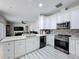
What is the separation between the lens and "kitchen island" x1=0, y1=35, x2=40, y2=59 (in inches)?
101

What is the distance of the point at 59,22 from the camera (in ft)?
14.5

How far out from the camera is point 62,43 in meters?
3.83

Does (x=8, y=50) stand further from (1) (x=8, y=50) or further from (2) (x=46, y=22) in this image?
(2) (x=46, y=22)

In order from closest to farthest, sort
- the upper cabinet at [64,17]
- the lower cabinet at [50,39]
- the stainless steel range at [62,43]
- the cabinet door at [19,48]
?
the cabinet door at [19,48], the stainless steel range at [62,43], the upper cabinet at [64,17], the lower cabinet at [50,39]

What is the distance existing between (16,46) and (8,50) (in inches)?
15.6

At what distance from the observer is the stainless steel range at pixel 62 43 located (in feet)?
11.5

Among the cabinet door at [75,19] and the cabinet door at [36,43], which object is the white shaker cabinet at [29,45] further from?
→ the cabinet door at [75,19]

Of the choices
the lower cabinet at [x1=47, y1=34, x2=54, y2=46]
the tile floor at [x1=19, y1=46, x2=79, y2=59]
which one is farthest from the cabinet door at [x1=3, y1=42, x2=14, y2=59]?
the lower cabinet at [x1=47, y1=34, x2=54, y2=46]

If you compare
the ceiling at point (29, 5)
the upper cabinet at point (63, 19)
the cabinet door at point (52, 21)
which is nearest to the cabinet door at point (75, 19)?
the upper cabinet at point (63, 19)

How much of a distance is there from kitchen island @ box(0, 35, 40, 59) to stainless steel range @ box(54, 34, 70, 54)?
134cm

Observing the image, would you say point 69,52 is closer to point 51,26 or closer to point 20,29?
point 51,26

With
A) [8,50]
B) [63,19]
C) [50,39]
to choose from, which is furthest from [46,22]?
[8,50]

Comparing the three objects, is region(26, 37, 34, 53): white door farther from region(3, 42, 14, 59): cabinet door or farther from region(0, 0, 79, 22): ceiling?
region(0, 0, 79, 22): ceiling

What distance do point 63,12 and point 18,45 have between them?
124 inches
